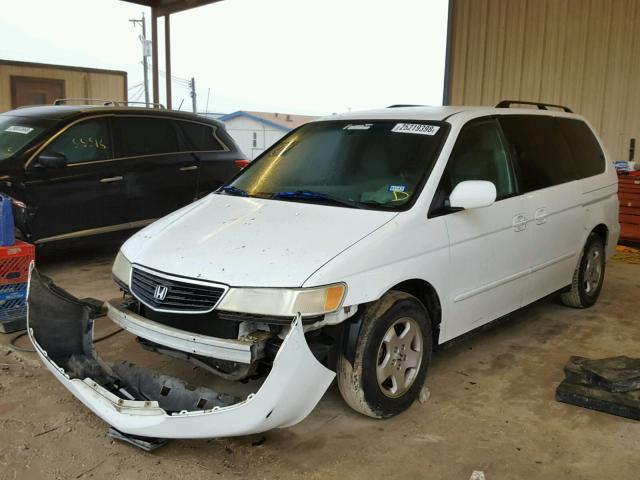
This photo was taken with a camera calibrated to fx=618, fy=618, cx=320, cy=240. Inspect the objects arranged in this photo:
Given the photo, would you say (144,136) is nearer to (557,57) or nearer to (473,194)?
(473,194)

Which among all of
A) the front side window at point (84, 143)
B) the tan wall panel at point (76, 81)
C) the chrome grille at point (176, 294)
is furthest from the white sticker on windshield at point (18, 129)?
the tan wall panel at point (76, 81)

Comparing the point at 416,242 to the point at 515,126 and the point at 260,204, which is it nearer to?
the point at 260,204

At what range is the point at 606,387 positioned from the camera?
3662 millimetres

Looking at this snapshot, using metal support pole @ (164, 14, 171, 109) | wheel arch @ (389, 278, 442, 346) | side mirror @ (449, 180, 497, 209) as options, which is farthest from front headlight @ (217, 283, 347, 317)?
metal support pole @ (164, 14, 171, 109)

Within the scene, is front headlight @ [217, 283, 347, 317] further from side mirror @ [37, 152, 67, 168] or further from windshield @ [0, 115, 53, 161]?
windshield @ [0, 115, 53, 161]

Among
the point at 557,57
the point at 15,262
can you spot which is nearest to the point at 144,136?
the point at 15,262

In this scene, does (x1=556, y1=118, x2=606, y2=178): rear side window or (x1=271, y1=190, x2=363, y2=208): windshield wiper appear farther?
(x1=556, y1=118, x2=606, y2=178): rear side window

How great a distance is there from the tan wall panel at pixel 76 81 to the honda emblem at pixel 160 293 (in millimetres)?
15185

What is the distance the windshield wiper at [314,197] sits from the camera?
3.55 meters

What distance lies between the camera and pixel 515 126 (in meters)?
4.52

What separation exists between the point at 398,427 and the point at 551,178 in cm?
239

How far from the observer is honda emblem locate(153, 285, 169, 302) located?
3.07 metres

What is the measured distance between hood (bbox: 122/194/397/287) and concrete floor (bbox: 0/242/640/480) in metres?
0.88

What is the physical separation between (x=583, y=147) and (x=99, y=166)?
484 centimetres
